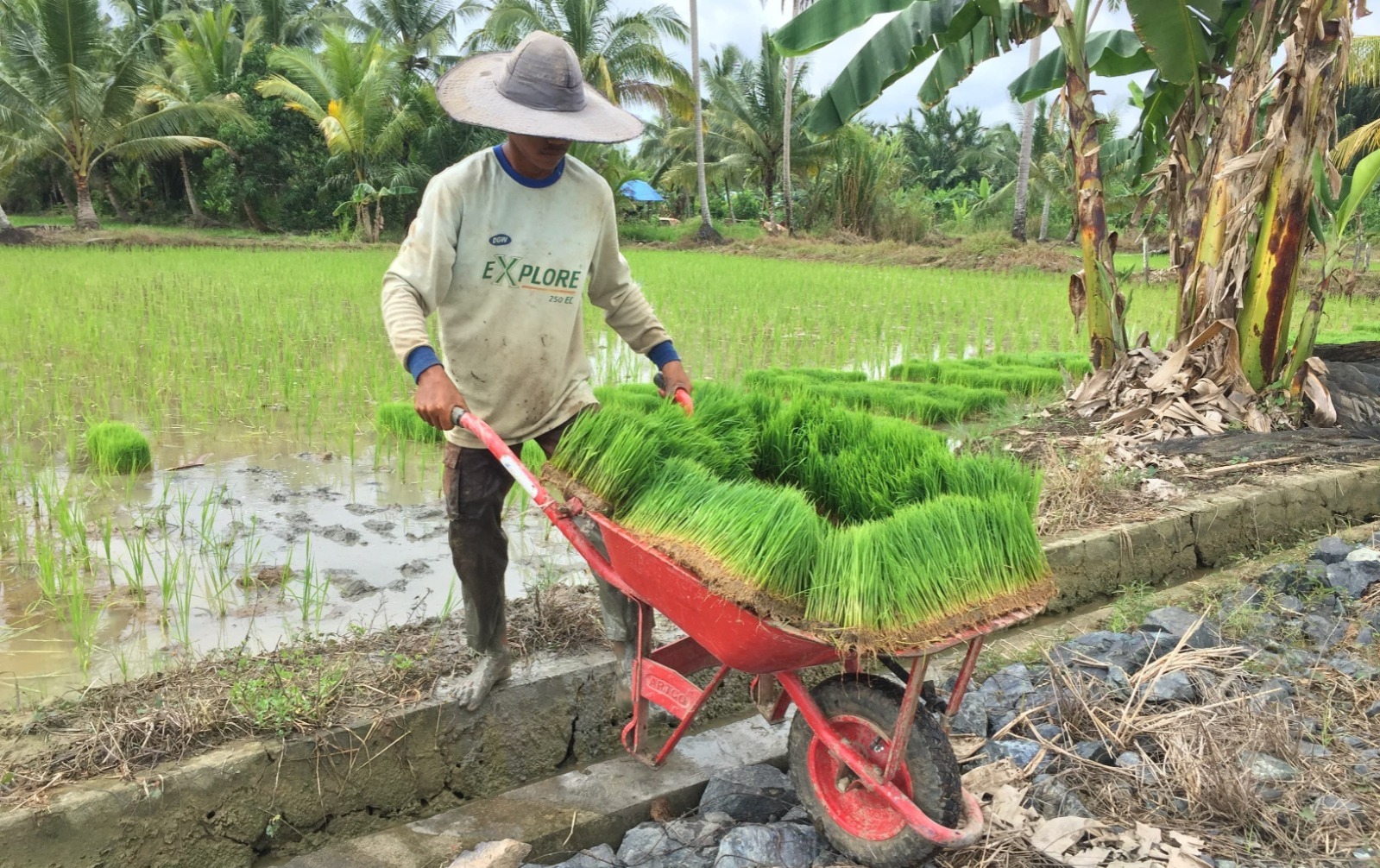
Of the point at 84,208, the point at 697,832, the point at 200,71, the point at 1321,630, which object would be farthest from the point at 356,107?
the point at 697,832

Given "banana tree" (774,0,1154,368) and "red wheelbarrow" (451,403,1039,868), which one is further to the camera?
"banana tree" (774,0,1154,368)

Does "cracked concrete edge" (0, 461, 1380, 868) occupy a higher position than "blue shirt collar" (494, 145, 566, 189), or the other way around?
"blue shirt collar" (494, 145, 566, 189)

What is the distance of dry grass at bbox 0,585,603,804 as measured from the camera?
74.4 inches

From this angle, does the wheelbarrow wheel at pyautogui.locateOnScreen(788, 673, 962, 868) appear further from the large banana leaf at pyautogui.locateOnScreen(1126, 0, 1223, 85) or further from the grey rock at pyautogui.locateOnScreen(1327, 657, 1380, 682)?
the large banana leaf at pyautogui.locateOnScreen(1126, 0, 1223, 85)

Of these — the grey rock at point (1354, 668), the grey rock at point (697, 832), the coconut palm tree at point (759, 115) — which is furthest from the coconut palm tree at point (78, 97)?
the grey rock at point (1354, 668)

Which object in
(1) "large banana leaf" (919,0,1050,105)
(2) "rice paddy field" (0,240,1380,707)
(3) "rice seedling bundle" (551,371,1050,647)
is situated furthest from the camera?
(1) "large banana leaf" (919,0,1050,105)

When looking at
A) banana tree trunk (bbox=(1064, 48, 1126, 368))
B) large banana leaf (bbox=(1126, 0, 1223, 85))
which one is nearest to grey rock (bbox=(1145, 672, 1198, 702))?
banana tree trunk (bbox=(1064, 48, 1126, 368))

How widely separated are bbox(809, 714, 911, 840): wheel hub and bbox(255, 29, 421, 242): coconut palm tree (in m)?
19.9

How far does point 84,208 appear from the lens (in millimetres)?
18125

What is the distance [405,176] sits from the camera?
69.7ft

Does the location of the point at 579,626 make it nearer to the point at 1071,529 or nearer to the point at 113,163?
the point at 1071,529

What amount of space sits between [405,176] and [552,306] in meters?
20.6

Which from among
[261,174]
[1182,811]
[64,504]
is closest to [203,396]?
[64,504]

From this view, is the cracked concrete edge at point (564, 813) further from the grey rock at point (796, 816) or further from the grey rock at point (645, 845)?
the grey rock at point (796, 816)
